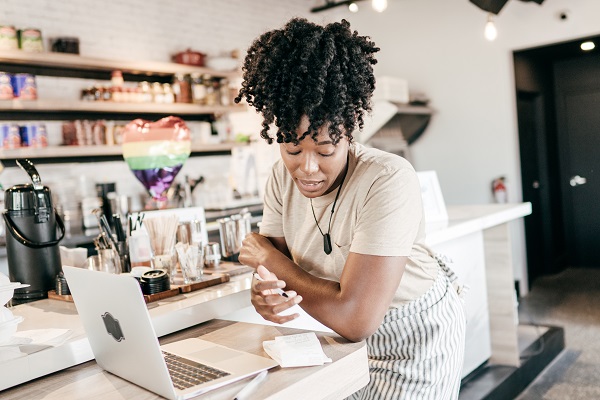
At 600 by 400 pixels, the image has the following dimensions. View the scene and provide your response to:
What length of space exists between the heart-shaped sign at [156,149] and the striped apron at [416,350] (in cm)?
139

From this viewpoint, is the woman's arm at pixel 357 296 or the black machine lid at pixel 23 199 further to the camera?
the black machine lid at pixel 23 199

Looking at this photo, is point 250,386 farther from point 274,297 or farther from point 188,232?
point 188,232

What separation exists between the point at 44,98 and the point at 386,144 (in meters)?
3.25

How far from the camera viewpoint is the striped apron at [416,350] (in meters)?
1.58

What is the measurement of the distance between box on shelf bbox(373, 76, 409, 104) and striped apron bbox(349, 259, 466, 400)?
4151 mm

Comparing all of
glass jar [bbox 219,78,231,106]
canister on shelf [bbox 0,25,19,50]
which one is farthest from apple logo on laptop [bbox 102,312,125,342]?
glass jar [bbox 219,78,231,106]

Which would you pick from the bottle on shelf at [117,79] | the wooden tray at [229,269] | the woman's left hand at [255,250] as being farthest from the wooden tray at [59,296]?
the bottle on shelf at [117,79]

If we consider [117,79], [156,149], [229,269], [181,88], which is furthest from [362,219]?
[181,88]

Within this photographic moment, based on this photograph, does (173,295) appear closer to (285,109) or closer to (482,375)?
(285,109)

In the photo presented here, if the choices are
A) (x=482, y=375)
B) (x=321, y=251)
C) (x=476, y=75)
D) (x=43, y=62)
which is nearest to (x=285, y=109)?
(x=321, y=251)

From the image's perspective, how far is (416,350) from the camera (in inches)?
63.5

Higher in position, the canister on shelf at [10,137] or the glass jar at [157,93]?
the glass jar at [157,93]

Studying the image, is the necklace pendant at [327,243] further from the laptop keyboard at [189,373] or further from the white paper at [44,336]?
the white paper at [44,336]

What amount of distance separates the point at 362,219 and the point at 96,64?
13.1 ft
